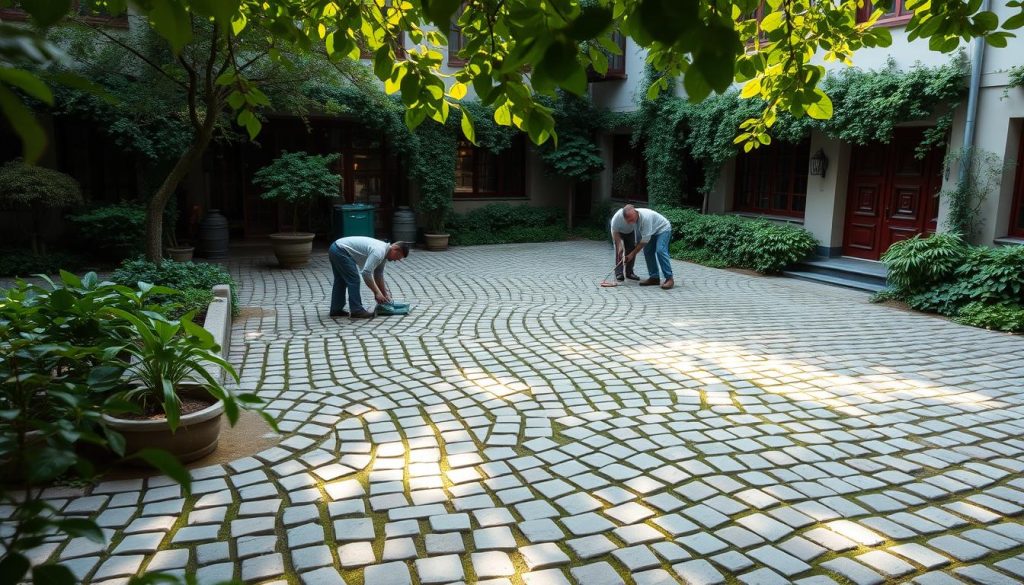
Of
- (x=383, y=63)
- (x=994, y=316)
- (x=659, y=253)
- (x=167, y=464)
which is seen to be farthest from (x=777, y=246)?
(x=167, y=464)

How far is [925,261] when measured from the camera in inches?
412

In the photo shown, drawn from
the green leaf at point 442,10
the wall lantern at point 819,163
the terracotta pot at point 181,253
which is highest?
the wall lantern at point 819,163

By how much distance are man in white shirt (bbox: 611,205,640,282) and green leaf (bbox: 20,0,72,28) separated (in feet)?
35.9

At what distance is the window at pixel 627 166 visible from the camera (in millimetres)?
18766

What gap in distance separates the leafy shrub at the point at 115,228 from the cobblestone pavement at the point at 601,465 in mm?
6157

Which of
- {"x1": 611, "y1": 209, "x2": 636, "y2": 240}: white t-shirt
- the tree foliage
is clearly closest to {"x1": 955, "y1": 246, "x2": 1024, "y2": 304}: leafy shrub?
{"x1": 611, "y1": 209, "x2": 636, "y2": 240}: white t-shirt

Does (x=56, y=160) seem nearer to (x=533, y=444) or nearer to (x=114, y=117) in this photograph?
(x=114, y=117)

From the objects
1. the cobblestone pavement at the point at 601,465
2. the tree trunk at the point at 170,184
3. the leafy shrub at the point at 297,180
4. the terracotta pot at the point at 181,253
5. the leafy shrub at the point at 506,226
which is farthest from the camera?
the leafy shrub at the point at 506,226

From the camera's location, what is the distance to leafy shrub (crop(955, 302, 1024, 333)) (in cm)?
892

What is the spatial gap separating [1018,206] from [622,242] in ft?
19.8

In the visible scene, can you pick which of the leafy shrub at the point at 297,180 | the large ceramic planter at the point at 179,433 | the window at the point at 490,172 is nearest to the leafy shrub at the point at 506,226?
the window at the point at 490,172

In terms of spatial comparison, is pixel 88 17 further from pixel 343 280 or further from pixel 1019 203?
pixel 1019 203

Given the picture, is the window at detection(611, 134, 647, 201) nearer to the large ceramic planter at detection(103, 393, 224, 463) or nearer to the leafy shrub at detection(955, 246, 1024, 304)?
the leafy shrub at detection(955, 246, 1024, 304)

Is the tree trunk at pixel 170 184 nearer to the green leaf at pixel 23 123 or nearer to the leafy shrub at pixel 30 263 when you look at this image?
the leafy shrub at pixel 30 263
